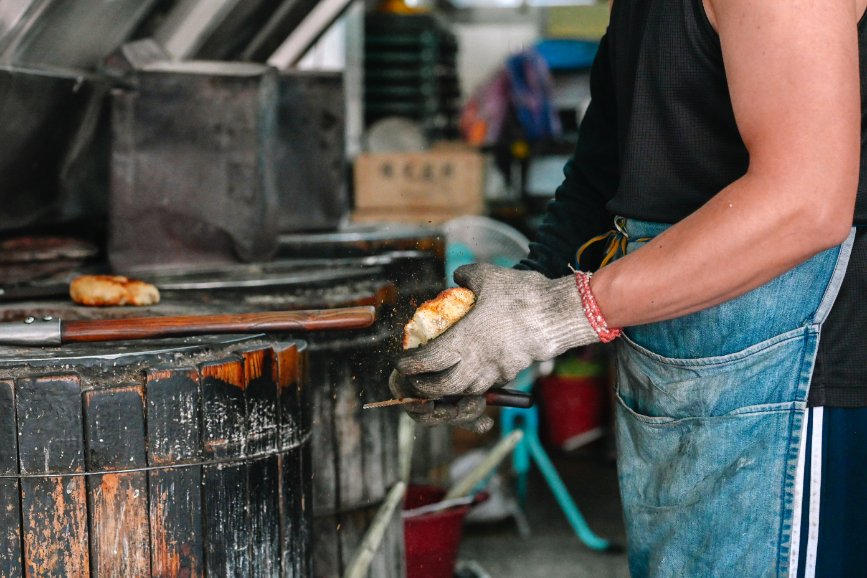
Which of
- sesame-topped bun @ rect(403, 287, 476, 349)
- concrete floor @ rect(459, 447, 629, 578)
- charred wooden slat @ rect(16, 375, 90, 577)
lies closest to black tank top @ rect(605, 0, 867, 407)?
sesame-topped bun @ rect(403, 287, 476, 349)

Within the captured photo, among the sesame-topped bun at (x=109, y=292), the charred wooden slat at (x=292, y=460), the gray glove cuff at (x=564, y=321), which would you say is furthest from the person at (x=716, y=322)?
the sesame-topped bun at (x=109, y=292)

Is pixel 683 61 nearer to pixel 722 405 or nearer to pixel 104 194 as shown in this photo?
pixel 722 405

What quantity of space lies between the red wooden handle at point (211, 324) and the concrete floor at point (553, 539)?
2881mm

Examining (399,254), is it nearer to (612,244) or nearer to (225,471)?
(612,244)

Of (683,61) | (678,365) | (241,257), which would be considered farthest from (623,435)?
(241,257)

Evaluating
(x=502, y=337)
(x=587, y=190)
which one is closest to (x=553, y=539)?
(x=587, y=190)

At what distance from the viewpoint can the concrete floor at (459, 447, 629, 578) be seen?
4.73 m

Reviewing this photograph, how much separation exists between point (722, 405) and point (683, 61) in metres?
0.63

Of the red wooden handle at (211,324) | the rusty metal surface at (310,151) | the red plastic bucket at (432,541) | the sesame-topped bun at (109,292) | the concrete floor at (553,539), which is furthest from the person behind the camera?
the concrete floor at (553,539)

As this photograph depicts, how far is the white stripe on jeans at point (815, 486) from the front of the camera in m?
1.71

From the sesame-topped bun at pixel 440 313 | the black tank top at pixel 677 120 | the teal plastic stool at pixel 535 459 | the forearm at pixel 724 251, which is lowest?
the teal plastic stool at pixel 535 459

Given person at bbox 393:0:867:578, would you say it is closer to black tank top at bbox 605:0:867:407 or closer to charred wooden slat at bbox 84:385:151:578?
black tank top at bbox 605:0:867:407

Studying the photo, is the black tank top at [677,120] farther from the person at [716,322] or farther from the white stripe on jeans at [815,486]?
the white stripe on jeans at [815,486]

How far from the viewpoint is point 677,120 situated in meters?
1.73
